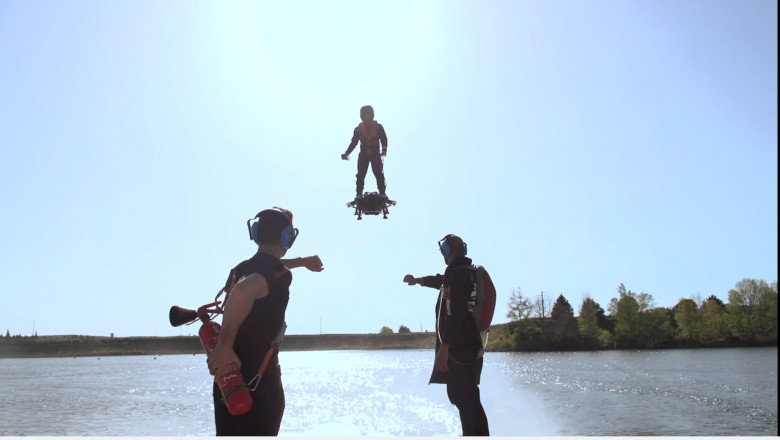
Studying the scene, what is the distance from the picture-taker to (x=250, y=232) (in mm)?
5148

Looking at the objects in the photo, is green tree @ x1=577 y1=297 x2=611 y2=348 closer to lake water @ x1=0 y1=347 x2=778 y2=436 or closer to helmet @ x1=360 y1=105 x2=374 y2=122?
lake water @ x1=0 y1=347 x2=778 y2=436

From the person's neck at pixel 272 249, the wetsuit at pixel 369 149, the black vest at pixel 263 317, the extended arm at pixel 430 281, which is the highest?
the wetsuit at pixel 369 149

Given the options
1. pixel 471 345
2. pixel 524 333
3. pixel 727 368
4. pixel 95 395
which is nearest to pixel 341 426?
pixel 471 345

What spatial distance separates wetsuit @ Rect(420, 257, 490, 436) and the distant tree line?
144 meters

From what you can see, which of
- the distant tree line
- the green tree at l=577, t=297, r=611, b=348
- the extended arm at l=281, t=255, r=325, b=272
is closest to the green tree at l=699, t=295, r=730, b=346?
the distant tree line

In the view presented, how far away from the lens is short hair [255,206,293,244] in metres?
5.05

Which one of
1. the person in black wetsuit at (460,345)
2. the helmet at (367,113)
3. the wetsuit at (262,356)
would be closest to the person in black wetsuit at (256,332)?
the wetsuit at (262,356)

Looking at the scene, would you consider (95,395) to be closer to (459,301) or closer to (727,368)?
(459,301)

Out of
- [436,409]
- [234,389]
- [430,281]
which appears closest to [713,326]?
[436,409]

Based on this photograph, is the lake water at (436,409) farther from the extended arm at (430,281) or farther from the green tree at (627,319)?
the green tree at (627,319)

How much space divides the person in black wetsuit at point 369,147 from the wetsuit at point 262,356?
516 centimetres

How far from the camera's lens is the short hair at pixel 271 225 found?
5.05 metres

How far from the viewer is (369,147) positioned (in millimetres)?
9906

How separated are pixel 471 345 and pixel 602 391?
174 ft
